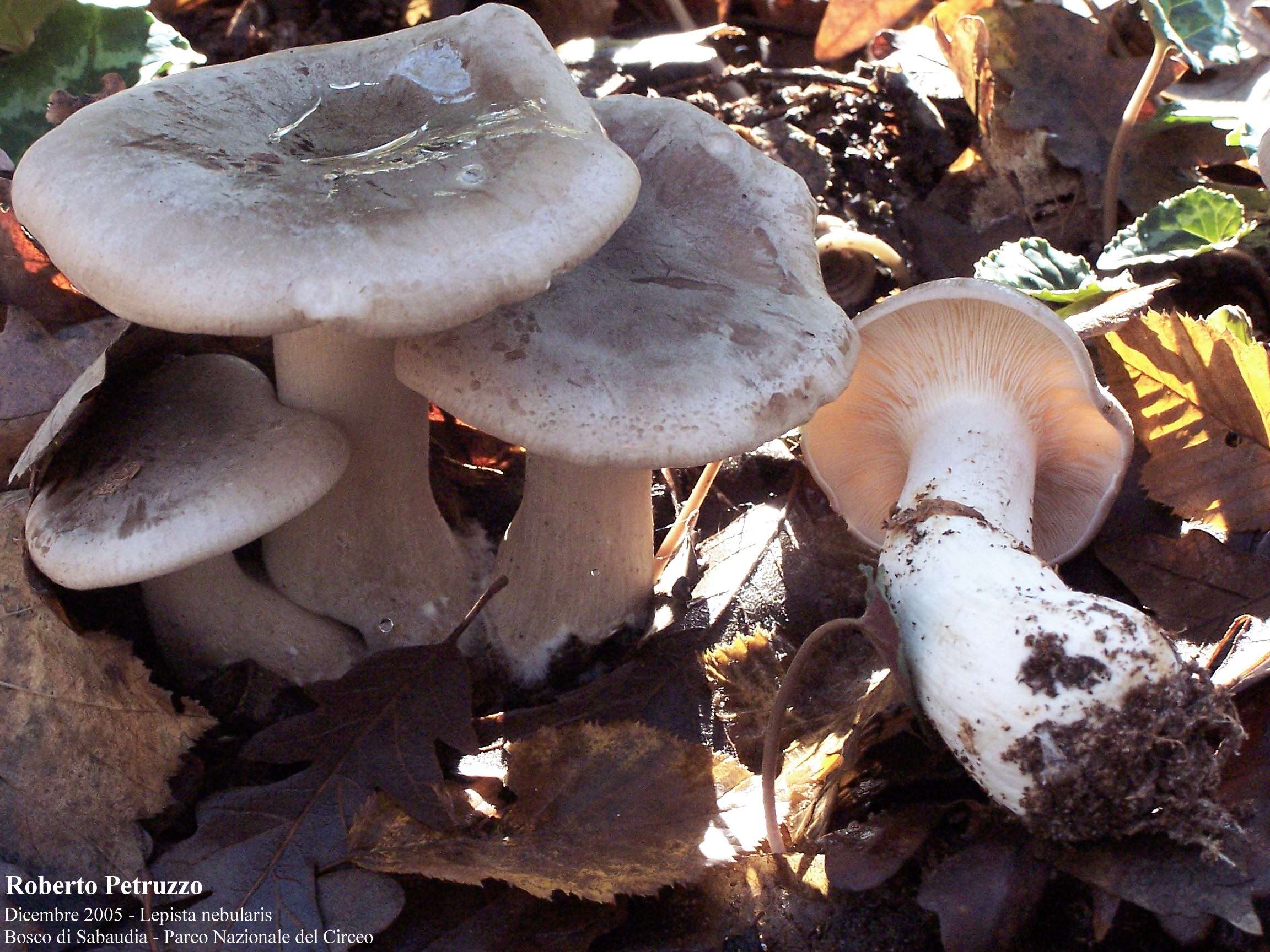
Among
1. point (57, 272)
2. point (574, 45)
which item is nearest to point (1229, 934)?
point (57, 272)

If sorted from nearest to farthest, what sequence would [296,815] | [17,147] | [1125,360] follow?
[296,815] < [1125,360] < [17,147]

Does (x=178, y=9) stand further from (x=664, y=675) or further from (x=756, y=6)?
(x=664, y=675)

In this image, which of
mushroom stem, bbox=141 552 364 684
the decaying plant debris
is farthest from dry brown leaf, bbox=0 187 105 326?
mushroom stem, bbox=141 552 364 684

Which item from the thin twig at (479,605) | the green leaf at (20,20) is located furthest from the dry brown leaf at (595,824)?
the green leaf at (20,20)

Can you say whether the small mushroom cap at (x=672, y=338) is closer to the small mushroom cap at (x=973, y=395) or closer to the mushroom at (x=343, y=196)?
the mushroom at (x=343, y=196)

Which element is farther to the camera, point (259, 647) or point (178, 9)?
point (178, 9)

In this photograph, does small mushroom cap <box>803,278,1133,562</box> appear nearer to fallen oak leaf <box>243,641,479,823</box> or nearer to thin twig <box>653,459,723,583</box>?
thin twig <box>653,459,723,583</box>

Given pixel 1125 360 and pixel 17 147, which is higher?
pixel 17 147
